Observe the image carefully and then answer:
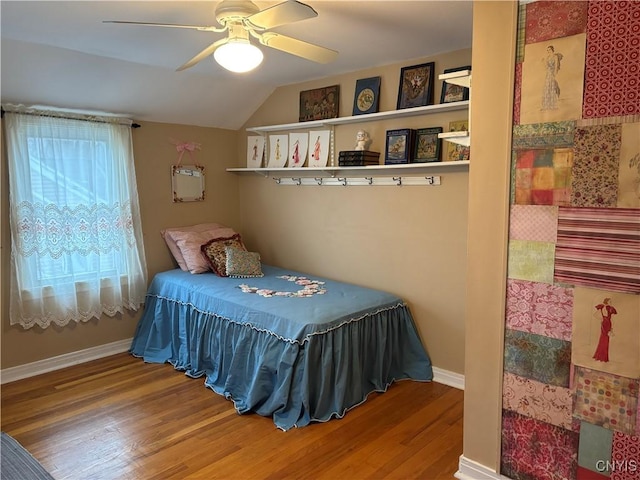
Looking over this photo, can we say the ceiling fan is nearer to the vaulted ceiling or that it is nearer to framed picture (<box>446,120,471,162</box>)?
the vaulted ceiling

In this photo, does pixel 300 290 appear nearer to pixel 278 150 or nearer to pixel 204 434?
pixel 204 434

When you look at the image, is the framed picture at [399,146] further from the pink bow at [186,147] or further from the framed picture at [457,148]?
the pink bow at [186,147]

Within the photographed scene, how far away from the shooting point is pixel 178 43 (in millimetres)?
2990

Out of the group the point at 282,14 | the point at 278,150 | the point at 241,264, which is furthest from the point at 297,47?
the point at 241,264

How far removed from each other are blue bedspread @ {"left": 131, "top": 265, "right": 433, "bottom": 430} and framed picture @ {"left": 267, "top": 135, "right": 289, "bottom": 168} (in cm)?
108

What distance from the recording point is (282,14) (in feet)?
6.57

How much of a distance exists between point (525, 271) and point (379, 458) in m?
1.26

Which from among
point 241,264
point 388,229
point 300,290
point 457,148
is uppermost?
point 457,148

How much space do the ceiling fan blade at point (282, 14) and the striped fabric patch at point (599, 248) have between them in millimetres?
1333

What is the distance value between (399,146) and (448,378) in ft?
5.64

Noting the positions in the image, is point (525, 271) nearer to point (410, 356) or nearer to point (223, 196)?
point (410, 356)

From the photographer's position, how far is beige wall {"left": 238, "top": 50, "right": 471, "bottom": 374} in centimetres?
327

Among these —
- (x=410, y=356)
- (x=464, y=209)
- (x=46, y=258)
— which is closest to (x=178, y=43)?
(x=46, y=258)

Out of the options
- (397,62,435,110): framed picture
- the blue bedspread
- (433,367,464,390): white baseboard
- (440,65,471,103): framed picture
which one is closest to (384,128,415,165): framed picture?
(397,62,435,110): framed picture
